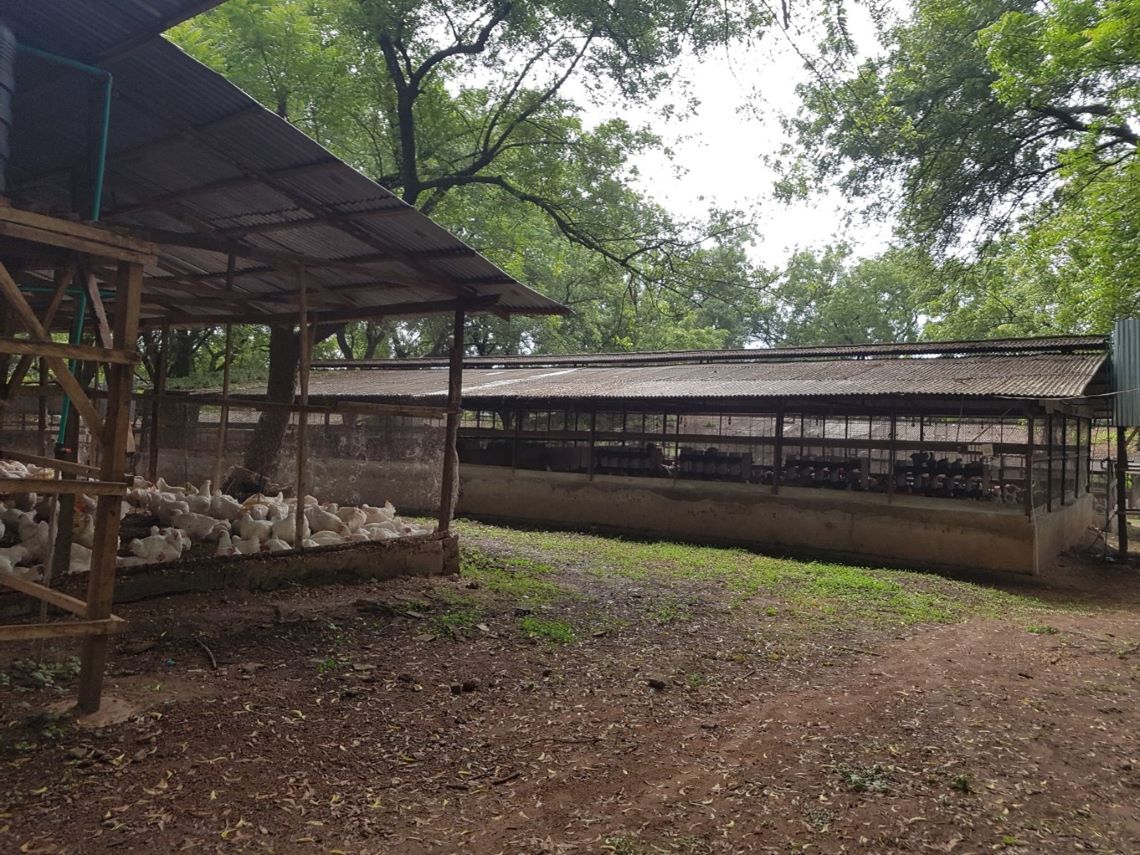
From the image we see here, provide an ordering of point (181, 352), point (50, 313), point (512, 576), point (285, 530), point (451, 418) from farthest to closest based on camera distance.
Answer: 1. point (181, 352)
2. point (512, 576)
3. point (451, 418)
4. point (285, 530)
5. point (50, 313)

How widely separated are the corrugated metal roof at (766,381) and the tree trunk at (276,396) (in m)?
1.57

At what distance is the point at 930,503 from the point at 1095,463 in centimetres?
1177

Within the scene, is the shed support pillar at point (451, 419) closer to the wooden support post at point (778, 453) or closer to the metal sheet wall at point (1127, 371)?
the wooden support post at point (778, 453)

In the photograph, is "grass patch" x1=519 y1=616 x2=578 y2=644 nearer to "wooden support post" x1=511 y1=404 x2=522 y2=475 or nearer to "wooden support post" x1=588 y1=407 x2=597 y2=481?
"wooden support post" x1=588 y1=407 x2=597 y2=481

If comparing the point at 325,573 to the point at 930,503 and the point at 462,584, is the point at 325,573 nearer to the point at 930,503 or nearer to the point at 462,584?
the point at 462,584

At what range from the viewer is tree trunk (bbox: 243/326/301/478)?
32.9ft

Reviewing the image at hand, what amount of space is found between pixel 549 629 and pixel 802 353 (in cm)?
1008

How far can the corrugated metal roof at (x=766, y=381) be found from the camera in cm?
1028

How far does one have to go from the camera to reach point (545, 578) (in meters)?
8.44

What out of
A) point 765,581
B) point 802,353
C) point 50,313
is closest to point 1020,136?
point 802,353

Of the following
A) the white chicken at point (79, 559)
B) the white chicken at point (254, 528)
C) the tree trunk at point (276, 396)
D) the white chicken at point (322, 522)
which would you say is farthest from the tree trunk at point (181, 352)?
the white chicken at point (79, 559)

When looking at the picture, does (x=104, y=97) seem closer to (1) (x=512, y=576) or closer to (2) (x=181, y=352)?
(1) (x=512, y=576)

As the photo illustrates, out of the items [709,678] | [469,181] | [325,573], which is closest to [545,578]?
[325,573]

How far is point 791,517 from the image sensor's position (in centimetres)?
1195
